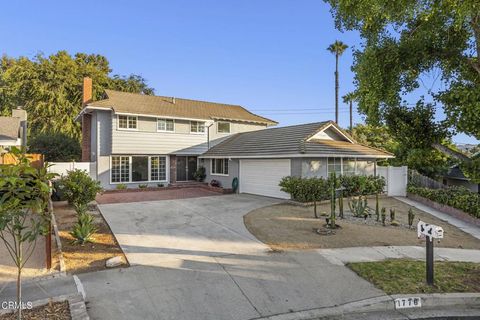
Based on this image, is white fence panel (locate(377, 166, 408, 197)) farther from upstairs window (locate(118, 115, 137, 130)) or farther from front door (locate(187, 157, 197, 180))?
upstairs window (locate(118, 115, 137, 130))

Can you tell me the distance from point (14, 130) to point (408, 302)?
68.8 ft

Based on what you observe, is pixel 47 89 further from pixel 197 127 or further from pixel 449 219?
pixel 449 219

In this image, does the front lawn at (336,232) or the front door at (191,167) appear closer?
the front lawn at (336,232)

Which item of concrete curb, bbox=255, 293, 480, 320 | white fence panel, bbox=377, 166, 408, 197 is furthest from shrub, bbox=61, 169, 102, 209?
white fence panel, bbox=377, 166, 408, 197

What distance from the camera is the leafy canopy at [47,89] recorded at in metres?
28.2

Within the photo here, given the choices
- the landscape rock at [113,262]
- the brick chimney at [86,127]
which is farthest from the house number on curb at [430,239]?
the brick chimney at [86,127]

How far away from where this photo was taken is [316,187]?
14.0 metres

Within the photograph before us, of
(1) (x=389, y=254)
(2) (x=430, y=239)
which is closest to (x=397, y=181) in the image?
(1) (x=389, y=254)

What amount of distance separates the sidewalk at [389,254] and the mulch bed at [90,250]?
482cm

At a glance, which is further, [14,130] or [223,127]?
[223,127]

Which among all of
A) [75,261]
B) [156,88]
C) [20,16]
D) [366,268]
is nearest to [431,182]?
[366,268]

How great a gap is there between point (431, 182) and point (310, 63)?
10.8 meters

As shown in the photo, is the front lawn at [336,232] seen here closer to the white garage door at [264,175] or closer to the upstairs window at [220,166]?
the white garage door at [264,175]

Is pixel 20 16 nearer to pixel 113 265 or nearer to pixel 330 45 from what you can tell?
pixel 113 265
